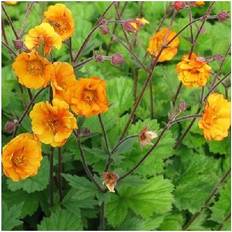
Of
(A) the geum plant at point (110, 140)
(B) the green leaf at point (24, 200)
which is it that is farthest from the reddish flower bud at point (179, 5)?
(B) the green leaf at point (24, 200)

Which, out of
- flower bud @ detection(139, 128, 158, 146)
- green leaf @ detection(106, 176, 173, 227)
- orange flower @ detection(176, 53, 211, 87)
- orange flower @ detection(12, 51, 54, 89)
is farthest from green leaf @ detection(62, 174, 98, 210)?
orange flower @ detection(176, 53, 211, 87)

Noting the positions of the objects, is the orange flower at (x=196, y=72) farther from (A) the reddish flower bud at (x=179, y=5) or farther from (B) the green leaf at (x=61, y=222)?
(B) the green leaf at (x=61, y=222)

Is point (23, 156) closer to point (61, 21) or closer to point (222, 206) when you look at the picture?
point (61, 21)

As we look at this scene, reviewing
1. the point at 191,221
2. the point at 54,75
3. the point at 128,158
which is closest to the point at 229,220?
the point at 191,221

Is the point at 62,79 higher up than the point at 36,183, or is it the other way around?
the point at 62,79

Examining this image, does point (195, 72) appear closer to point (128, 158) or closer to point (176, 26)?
point (128, 158)

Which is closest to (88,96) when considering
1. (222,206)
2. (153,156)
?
(153,156)

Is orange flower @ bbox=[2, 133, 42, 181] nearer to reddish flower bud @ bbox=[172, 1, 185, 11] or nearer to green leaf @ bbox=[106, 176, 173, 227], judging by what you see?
green leaf @ bbox=[106, 176, 173, 227]
